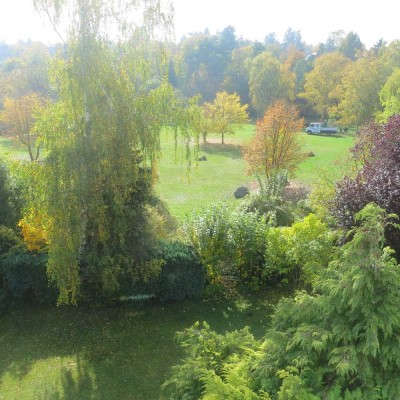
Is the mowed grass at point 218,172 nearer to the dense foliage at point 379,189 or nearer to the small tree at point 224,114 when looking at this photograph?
the small tree at point 224,114

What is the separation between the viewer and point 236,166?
107 ft

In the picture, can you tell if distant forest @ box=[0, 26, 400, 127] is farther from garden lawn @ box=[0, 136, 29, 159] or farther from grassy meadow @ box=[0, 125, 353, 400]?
grassy meadow @ box=[0, 125, 353, 400]

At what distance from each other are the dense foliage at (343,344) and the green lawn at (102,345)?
4312 millimetres

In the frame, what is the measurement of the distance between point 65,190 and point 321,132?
150 feet

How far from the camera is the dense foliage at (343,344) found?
4.20 m

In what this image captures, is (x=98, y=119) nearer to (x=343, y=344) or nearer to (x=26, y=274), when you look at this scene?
(x=26, y=274)

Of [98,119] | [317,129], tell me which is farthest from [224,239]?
[317,129]

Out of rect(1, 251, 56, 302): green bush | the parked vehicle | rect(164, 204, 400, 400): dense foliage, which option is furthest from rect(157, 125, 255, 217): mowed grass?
the parked vehicle

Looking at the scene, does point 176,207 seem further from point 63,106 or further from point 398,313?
point 398,313

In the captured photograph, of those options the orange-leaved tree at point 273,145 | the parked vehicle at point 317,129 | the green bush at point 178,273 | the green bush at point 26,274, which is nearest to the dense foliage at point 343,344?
the green bush at point 178,273

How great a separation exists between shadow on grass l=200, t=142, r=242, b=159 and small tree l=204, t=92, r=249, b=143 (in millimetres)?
1427

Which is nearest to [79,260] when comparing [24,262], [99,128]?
[24,262]

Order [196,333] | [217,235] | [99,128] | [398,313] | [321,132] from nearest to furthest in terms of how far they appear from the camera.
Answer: [398,313] < [196,333] < [99,128] < [217,235] < [321,132]

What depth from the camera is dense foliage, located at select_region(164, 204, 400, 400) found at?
13.8ft
